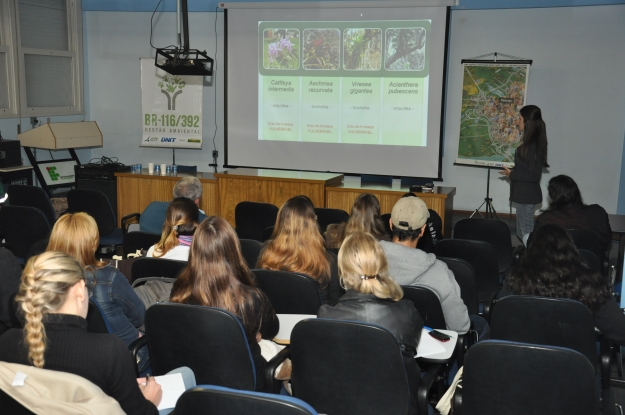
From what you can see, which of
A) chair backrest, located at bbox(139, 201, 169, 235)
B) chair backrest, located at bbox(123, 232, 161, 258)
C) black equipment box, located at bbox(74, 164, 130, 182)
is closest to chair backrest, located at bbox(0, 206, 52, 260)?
chair backrest, located at bbox(139, 201, 169, 235)

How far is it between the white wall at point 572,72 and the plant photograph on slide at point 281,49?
2015 mm

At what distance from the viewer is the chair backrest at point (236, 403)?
60.5 inches

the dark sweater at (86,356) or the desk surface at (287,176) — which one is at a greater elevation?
the desk surface at (287,176)

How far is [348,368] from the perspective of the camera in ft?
7.34

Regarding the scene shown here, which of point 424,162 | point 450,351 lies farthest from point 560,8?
point 450,351

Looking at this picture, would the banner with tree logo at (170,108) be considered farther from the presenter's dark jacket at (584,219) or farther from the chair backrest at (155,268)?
the chair backrest at (155,268)

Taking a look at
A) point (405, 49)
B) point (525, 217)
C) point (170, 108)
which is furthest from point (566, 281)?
point (170, 108)

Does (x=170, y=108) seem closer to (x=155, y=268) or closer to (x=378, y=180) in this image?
(x=378, y=180)

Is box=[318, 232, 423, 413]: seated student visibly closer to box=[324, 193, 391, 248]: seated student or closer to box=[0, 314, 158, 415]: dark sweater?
box=[0, 314, 158, 415]: dark sweater

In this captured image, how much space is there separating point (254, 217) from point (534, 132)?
2.81 meters

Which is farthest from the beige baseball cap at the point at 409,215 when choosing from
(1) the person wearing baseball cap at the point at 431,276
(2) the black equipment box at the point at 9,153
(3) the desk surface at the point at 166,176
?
(2) the black equipment box at the point at 9,153

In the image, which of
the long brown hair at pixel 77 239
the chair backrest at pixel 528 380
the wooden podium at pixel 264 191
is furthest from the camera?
the wooden podium at pixel 264 191

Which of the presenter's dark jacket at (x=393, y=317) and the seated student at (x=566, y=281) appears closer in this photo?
the presenter's dark jacket at (x=393, y=317)

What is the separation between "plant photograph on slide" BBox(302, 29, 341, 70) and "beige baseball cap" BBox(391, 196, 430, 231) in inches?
192
